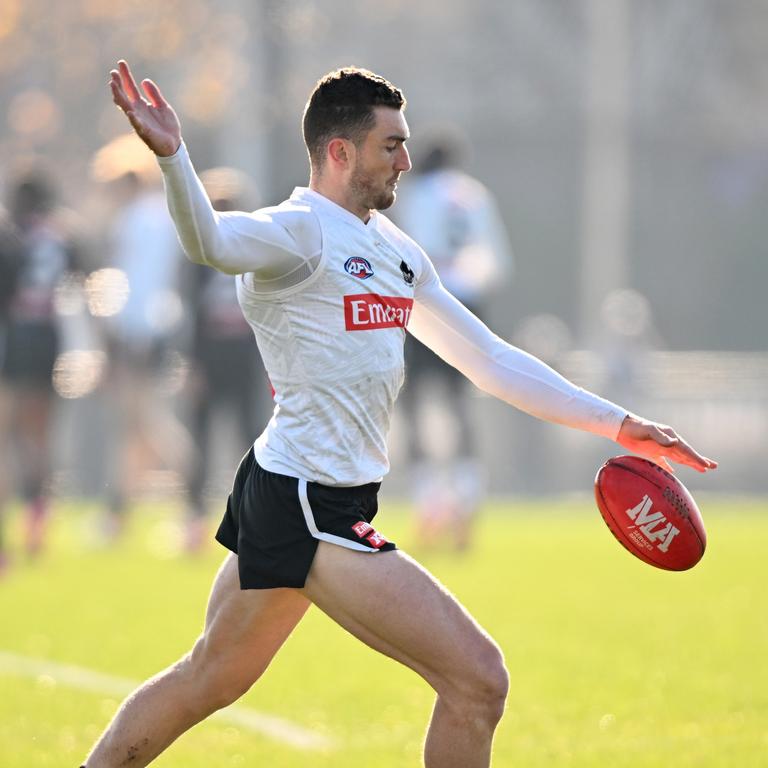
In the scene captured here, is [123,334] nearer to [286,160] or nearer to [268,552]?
[268,552]

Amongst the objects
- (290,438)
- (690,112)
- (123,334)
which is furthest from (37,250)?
(690,112)

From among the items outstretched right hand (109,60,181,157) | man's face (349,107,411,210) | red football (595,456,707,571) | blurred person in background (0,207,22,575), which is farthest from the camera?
blurred person in background (0,207,22,575)

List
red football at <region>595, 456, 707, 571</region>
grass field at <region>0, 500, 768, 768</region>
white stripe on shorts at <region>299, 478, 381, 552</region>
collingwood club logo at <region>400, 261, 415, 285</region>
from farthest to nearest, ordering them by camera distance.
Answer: grass field at <region>0, 500, 768, 768</region> → red football at <region>595, 456, 707, 571</region> → collingwood club logo at <region>400, 261, 415, 285</region> → white stripe on shorts at <region>299, 478, 381, 552</region>

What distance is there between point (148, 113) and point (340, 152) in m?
0.70

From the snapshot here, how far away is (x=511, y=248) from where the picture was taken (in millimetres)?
40781

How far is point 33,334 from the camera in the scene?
13.1 m

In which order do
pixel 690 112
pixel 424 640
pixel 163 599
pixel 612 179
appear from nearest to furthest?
1. pixel 424 640
2. pixel 163 599
3. pixel 612 179
4. pixel 690 112

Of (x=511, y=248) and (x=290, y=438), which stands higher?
(x=290, y=438)

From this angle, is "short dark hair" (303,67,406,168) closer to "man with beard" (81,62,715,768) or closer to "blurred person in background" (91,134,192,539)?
"man with beard" (81,62,715,768)

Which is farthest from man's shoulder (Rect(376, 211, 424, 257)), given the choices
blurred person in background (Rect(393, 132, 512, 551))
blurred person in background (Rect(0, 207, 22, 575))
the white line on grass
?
blurred person in background (Rect(0, 207, 22, 575))

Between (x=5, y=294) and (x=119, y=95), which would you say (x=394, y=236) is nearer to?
(x=119, y=95)

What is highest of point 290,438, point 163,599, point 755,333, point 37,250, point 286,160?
point 290,438

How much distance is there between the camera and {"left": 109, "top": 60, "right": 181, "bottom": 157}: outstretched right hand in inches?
184

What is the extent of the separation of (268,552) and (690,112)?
3464 cm
